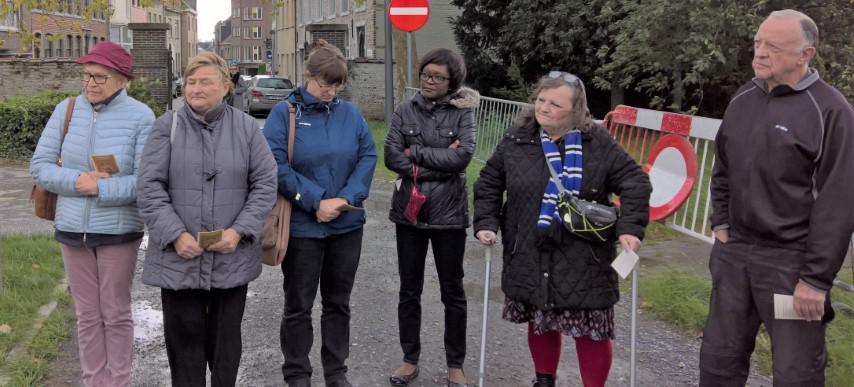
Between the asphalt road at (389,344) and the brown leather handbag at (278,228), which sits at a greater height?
the brown leather handbag at (278,228)

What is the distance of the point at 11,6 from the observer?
1184 centimetres

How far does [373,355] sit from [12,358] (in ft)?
6.87

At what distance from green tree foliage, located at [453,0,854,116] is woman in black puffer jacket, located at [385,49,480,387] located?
374 inches

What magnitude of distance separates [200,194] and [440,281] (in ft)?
4.87

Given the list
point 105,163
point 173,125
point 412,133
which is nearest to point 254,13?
point 412,133

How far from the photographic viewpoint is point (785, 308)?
3.25 meters

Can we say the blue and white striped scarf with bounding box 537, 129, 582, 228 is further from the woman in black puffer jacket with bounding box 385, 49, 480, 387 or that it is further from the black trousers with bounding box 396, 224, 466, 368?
the black trousers with bounding box 396, 224, 466, 368

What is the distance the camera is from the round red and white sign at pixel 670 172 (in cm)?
550

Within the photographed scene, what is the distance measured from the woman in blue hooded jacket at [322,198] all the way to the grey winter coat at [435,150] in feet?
0.64

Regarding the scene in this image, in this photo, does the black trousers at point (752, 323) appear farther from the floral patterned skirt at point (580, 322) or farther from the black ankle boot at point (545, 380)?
the black ankle boot at point (545, 380)

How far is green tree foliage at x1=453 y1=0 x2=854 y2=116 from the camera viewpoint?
1319cm

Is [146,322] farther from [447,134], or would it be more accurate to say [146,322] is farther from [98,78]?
[447,134]

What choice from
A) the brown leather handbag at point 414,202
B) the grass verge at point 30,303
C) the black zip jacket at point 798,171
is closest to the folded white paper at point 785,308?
the black zip jacket at point 798,171

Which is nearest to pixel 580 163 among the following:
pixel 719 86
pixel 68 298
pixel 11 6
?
pixel 68 298
